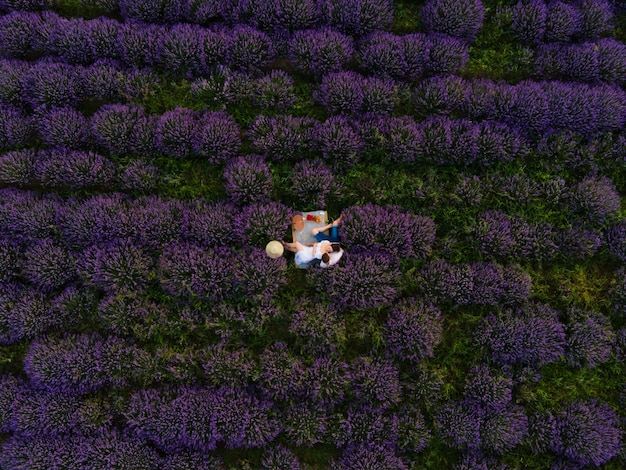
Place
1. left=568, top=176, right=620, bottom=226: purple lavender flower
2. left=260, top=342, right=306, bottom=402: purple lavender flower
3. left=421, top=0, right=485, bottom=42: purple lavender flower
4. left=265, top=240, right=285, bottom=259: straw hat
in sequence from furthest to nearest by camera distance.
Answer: left=421, top=0, right=485, bottom=42: purple lavender flower → left=568, top=176, right=620, bottom=226: purple lavender flower → left=260, top=342, right=306, bottom=402: purple lavender flower → left=265, top=240, right=285, bottom=259: straw hat

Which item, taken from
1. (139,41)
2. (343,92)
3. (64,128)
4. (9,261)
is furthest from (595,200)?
(9,261)

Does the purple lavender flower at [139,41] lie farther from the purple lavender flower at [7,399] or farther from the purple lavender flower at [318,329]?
the purple lavender flower at [7,399]

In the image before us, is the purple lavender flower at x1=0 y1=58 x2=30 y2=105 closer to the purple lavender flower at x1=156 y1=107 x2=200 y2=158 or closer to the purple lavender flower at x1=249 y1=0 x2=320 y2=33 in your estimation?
the purple lavender flower at x1=156 y1=107 x2=200 y2=158

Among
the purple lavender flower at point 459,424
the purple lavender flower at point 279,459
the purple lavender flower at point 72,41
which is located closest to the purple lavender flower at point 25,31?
the purple lavender flower at point 72,41

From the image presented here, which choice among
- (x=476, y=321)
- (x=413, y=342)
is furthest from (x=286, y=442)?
(x=476, y=321)

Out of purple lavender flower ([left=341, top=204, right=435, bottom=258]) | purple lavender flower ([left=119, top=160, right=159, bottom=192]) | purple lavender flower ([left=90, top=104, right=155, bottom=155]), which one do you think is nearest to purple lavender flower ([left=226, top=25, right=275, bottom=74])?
purple lavender flower ([left=90, top=104, right=155, bottom=155])

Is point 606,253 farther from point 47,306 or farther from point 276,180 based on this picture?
point 47,306
